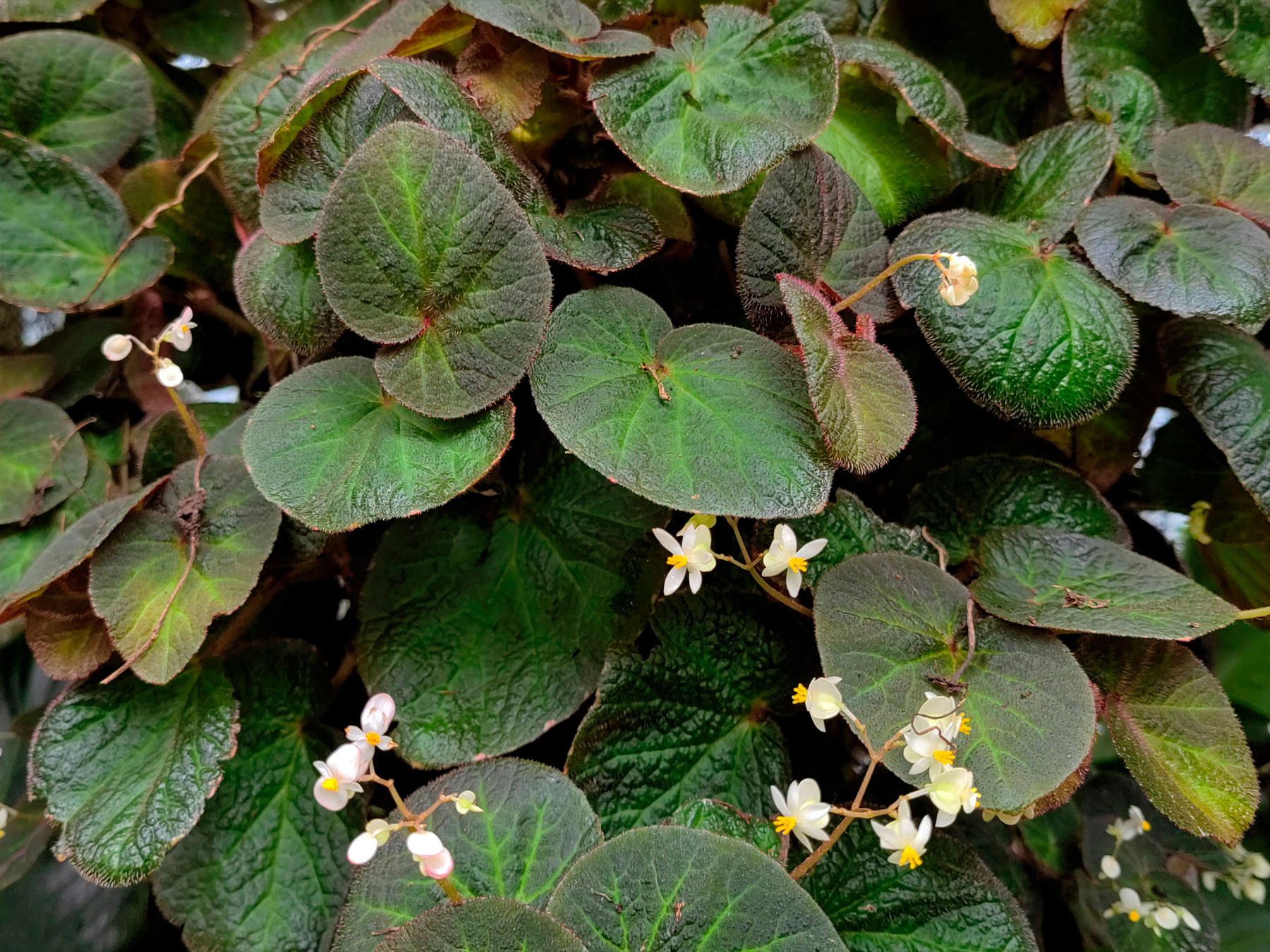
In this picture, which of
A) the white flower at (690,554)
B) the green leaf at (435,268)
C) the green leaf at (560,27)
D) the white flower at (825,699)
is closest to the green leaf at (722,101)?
the green leaf at (560,27)

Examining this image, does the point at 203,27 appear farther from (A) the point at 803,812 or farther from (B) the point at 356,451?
(A) the point at 803,812

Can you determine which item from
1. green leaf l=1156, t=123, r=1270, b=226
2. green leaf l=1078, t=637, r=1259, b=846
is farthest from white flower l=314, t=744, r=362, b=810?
green leaf l=1156, t=123, r=1270, b=226

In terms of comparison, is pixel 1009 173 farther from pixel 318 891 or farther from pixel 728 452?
pixel 318 891

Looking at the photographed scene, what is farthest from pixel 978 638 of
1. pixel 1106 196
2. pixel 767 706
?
pixel 1106 196

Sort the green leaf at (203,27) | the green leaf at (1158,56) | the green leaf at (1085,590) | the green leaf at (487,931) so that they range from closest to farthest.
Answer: the green leaf at (487,931), the green leaf at (1085,590), the green leaf at (1158,56), the green leaf at (203,27)

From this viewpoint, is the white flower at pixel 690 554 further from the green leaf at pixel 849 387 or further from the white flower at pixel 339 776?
the white flower at pixel 339 776

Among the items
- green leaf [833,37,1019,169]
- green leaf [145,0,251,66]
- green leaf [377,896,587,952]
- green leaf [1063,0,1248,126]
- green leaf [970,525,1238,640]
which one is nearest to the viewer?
green leaf [377,896,587,952]

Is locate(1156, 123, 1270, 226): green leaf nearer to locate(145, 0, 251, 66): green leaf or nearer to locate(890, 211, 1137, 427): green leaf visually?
locate(890, 211, 1137, 427): green leaf
